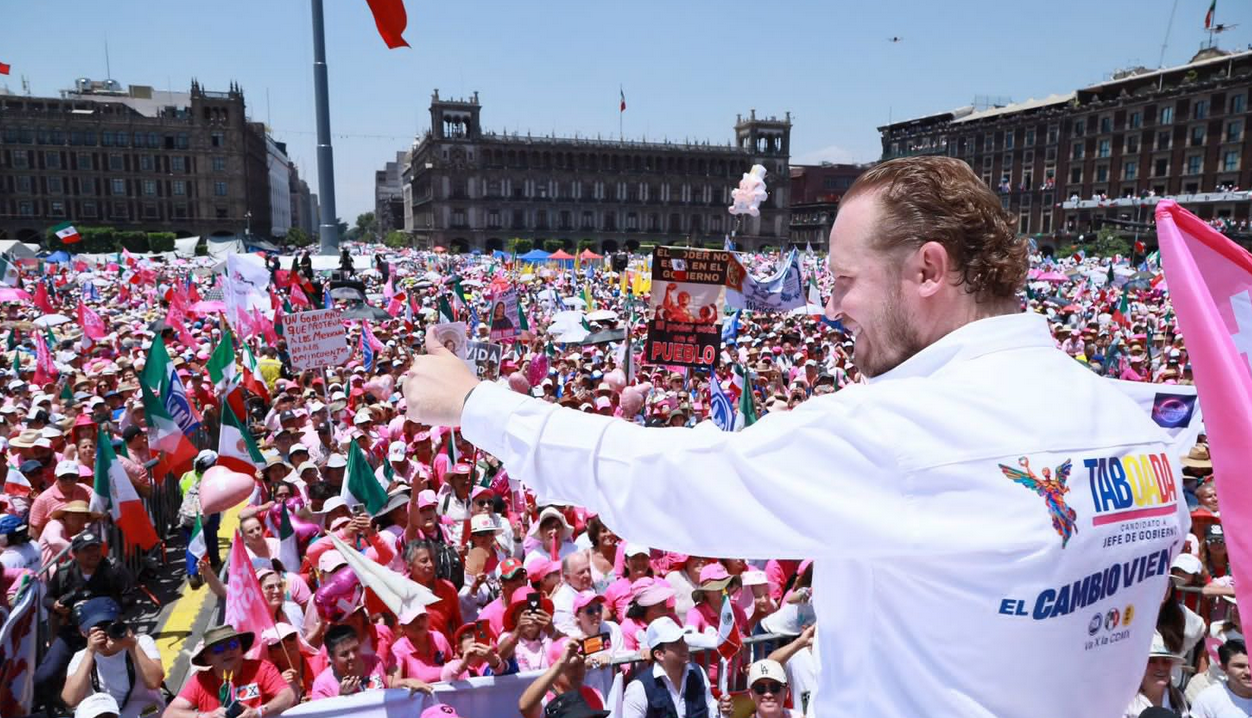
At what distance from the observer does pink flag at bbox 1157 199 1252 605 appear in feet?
4.93

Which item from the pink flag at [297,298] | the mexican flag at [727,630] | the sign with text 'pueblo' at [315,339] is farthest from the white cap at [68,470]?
the pink flag at [297,298]

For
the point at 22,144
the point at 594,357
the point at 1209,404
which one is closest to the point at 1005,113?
the point at 594,357

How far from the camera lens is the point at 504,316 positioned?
558 inches

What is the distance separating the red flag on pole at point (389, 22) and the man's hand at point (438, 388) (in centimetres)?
371

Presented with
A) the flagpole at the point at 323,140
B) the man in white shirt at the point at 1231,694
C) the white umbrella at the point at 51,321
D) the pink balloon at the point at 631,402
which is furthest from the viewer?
the flagpole at the point at 323,140

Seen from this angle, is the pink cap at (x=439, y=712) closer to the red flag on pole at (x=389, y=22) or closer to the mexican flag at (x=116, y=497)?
the red flag on pole at (x=389, y=22)

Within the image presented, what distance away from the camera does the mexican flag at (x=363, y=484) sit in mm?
7105

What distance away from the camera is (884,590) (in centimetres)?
116

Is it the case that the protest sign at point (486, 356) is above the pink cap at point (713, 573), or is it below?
above

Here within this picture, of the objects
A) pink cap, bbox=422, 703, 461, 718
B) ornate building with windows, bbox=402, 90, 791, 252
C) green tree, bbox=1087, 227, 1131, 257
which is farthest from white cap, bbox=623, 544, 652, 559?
ornate building with windows, bbox=402, 90, 791, 252

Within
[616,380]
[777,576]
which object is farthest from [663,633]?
[616,380]

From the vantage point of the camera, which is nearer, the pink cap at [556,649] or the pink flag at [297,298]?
the pink cap at [556,649]

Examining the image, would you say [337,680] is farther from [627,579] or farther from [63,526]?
[63,526]

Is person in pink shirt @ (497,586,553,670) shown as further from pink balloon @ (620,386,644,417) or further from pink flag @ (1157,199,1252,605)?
pink balloon @ (620,386,644,417)
